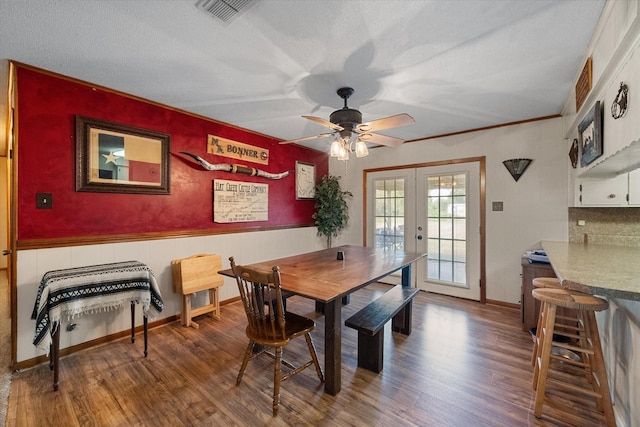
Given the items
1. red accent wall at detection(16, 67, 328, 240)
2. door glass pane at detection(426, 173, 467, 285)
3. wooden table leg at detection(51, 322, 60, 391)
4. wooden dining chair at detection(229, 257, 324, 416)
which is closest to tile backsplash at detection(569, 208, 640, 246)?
door glass pane at detection(426, 173, 467, 285)

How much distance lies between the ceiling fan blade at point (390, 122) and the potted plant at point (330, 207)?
261 centimetres

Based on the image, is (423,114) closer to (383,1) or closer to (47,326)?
(383,1)

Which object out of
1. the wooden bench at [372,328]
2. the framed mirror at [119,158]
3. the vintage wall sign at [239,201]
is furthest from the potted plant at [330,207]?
the framed mirror at [119,158]

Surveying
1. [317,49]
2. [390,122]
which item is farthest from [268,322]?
[317,49]

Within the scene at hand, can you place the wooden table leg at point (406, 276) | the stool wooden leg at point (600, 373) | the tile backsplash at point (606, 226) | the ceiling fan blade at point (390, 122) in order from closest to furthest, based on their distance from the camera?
the stool wooden leg at point (600, 373)
the ceiling fan blade at point (390, 122)
the tile backsplash at point (606, 226)
the wooden table leg at point (406, 276)

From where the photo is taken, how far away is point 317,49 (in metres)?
1.95

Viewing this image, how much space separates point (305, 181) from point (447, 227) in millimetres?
2483

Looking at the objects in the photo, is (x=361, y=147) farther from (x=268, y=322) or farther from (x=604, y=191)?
(x=604, y=191)

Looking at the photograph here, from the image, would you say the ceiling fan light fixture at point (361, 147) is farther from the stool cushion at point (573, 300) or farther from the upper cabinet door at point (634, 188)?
the upper cabinet door at point (634, 188)

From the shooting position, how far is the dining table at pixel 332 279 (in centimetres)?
181

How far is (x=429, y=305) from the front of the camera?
364 cm

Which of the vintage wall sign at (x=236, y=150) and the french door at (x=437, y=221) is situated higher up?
the vintage wall sign at (x=236, y=150)

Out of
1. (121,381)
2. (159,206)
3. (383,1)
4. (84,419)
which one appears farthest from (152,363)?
(383,1)

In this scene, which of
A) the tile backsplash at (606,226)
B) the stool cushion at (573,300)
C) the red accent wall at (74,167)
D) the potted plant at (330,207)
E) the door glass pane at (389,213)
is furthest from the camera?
the potted plant at (330,207)
